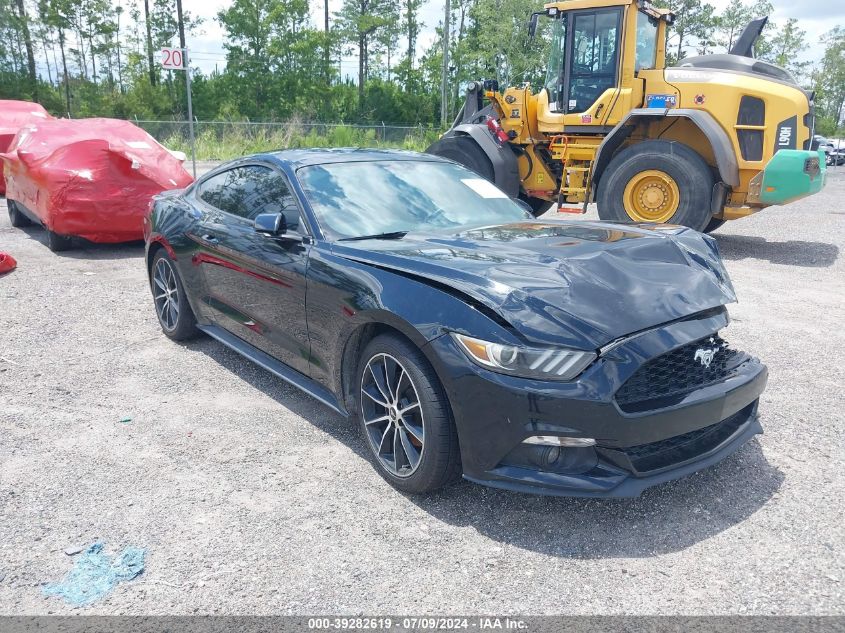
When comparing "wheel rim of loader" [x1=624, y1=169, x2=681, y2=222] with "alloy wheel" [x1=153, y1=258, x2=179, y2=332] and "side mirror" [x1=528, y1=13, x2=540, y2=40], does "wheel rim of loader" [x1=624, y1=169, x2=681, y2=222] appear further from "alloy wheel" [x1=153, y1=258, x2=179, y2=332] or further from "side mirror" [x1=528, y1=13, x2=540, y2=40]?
"alloy wheel" [x1=153, y1=258, x2=179, y2=332]

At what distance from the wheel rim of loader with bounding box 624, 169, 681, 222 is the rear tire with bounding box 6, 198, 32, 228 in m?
8.95

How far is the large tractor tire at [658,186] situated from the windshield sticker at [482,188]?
4.64 metres

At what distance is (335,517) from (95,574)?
3.12ft

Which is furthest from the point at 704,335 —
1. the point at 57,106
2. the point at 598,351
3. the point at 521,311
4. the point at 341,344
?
the point at 57,106

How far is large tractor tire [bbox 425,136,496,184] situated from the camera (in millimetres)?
10172

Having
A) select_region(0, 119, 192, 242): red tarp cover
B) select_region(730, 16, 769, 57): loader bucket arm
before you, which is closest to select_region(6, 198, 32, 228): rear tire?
select_region(0, 119, 192, 242): red tarp cover

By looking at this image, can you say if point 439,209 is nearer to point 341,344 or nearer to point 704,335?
point 341,344

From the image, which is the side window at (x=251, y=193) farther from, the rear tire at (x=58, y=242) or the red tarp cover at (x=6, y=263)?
the rear tire at (x=58, y=242)

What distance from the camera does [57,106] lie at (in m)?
40.7

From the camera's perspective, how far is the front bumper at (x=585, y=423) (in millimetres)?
2510

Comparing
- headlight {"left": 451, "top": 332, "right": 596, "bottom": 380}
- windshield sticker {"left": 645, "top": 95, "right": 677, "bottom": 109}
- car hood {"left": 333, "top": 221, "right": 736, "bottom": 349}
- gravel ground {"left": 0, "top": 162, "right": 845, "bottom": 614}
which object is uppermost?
windshield sticker {"left": 645, "top": 95, "right": 677, "bottom": 109}

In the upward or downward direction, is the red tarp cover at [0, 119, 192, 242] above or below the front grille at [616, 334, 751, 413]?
above

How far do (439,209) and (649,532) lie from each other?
2.16 meters

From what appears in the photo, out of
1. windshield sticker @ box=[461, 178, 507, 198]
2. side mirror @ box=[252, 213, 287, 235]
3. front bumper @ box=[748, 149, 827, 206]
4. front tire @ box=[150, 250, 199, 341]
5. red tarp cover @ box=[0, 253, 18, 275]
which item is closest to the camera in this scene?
side mirror @ box=[252, 213, 287, 235]
